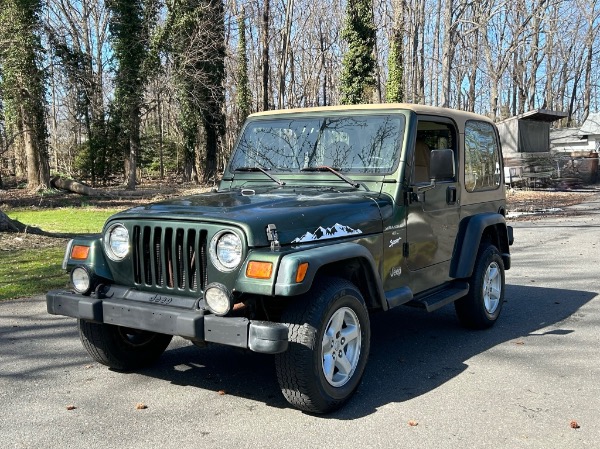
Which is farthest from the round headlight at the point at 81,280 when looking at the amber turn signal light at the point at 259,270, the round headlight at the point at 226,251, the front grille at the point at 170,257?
the amber turn signal light at the point at 259,270

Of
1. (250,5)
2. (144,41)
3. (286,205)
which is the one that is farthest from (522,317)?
(250,5)

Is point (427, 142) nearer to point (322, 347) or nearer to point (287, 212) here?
point (287, 212)

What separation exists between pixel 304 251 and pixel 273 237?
209 millimetres

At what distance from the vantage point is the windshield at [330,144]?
502 centimetres

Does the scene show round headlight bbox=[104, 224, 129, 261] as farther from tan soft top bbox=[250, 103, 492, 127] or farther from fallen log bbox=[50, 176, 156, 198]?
fallen log bbox=[50, 176, 156, 198]

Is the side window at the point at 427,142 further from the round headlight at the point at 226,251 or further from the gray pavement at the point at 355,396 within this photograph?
the round headlight at the point at 226,251

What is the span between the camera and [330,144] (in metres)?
5.18

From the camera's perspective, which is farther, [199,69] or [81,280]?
[199,69]

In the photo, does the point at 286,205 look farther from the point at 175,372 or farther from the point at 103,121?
the point at 103,121

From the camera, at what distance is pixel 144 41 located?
27578 mm

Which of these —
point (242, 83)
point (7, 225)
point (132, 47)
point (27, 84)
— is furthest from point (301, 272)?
point (242, 83)

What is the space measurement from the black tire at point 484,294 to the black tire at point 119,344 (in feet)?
9.25

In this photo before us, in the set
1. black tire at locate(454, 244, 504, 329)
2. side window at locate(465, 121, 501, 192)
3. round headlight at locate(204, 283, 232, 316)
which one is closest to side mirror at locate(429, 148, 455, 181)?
side window at locate(465, 121, 501, 192)

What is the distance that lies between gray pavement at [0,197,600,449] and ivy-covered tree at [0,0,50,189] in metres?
19.6
